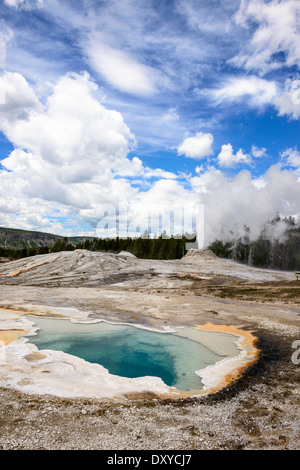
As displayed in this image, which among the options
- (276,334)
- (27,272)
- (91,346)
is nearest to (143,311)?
(91,346)

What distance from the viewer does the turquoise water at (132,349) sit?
11.1 m

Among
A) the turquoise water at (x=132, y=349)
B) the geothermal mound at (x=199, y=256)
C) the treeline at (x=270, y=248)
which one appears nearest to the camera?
the turquoise water at (x=132, y=349)

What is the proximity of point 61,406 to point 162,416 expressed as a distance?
2.79 metres

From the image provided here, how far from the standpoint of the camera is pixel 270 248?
249ft

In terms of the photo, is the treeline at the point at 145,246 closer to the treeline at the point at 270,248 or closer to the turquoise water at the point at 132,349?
the treeline at the point at 270,248

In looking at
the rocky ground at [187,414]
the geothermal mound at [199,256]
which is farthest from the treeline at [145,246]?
the rocky ground at [187,414]

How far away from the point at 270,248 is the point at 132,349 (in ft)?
232

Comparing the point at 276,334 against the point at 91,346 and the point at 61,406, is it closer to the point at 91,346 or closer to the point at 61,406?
the point at 91,346

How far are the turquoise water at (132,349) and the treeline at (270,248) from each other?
63.9 m

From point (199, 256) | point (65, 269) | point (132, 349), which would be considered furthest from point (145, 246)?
point (132, 349)

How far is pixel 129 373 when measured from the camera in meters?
10.9

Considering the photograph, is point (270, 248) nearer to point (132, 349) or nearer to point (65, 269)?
point (65, 269)

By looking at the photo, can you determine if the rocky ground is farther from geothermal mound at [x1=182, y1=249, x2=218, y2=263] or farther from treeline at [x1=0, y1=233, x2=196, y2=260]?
treeline at [x1=0, y1=233, x2=196, y2=260]

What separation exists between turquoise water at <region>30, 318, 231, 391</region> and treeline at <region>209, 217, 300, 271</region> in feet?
209
